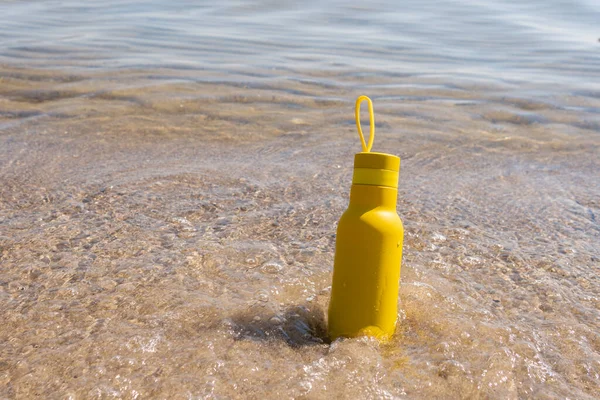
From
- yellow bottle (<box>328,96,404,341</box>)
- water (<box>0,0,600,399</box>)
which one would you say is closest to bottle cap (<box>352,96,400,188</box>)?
yellow bottle (<box>328,96,404,341</box>)

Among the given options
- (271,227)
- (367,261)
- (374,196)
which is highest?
(374,196)

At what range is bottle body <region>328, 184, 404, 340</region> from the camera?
52.9 inches

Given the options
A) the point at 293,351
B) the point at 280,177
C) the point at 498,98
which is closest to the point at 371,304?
the point at 293,351

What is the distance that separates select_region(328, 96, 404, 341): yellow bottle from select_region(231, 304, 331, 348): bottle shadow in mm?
121

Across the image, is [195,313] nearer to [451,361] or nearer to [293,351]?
[293,351]

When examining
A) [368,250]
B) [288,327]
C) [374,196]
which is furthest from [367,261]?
[288,327]

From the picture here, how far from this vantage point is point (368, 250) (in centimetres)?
134

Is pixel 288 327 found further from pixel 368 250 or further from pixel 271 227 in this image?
pixel 271 227

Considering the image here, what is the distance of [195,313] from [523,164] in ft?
8.60

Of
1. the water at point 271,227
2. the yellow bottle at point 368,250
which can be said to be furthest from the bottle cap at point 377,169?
the water at point 271,227

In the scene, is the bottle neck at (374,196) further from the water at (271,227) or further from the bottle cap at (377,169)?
the water at (271,227)

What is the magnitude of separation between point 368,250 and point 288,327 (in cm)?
33

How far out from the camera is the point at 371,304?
1365 mm

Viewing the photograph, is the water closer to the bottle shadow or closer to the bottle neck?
the bottle shadow
